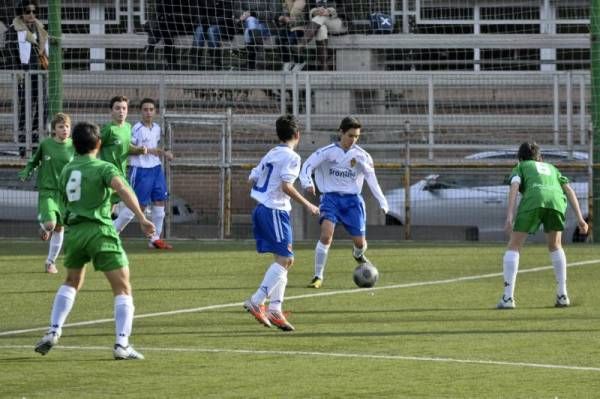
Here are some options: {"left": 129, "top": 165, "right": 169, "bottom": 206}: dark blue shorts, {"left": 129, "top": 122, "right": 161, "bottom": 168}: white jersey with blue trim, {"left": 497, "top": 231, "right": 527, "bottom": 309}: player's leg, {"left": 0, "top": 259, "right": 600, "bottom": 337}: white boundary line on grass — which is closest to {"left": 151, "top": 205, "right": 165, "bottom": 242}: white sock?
{"left": 129, "top": 165, "right": 169, "bottom": 206}: dark blue shorts

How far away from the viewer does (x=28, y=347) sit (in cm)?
1212

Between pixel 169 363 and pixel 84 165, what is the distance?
161 cm

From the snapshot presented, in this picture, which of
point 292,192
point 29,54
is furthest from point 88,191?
point 29,54

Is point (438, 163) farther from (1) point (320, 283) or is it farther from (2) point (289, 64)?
(1) point (320, 283)

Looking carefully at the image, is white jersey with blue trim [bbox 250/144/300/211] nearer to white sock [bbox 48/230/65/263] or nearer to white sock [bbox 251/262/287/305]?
white sock [bbox 251/262/287/305]

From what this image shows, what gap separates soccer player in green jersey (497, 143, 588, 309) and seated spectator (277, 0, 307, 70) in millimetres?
13473

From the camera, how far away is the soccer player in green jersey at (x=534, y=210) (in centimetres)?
1498

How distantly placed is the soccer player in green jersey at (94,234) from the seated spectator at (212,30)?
17.3m

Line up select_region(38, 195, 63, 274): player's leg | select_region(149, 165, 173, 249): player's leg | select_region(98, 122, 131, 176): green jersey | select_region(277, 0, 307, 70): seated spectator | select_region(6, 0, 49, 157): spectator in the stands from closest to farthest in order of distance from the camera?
select_region(38, 195, 63, 274): player's leg, select_region(98, 122, 131, 176): green jersey, select_region(149, 165, 173, 249): player's leg, select_region(6, 0, 49, 157): spectator in the stands, select_region(277, 0, 307, 70): seated spectator

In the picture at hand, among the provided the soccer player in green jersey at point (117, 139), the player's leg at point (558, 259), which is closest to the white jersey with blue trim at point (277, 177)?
the player's leg at point (558, 259)

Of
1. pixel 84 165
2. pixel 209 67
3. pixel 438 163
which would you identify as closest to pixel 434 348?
pixel 84 165

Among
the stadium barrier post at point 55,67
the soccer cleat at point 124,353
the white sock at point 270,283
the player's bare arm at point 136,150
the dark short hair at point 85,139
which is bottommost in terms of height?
the soccer cleat at point 124,353

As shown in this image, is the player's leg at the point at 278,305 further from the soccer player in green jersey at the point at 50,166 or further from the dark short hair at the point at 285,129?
the soccer player in green jersey at the point at 50,166

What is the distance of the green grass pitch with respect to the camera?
1002 centimetres
